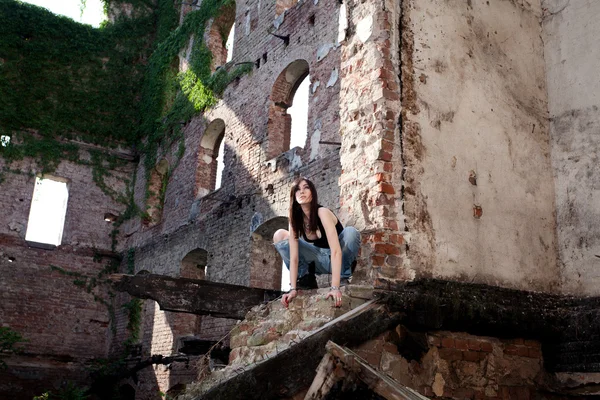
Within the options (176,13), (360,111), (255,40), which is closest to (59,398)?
(255,40)

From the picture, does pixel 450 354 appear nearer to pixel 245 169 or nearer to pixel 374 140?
pixel 374 140

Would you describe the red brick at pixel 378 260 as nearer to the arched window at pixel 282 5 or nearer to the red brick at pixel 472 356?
the red brick at pixel 472 356

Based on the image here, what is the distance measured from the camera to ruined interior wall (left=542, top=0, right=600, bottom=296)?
479cm

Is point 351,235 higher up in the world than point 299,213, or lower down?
lower down

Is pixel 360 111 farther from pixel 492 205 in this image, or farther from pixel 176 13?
pixel 176 13

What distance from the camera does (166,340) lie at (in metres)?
13.5

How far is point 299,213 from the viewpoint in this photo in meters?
4.56

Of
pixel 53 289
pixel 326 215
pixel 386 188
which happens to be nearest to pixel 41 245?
pixel 53 289

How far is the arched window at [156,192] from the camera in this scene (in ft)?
52.2

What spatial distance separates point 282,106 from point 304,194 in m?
7.56

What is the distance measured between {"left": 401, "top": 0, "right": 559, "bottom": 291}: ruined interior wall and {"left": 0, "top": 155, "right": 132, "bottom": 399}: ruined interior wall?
13.1m

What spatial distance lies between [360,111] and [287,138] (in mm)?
7132

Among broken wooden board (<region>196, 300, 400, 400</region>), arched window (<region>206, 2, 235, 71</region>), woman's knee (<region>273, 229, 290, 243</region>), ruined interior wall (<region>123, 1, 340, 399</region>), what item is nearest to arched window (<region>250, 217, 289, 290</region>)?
ruined interior wall (<region>123, 1, 340, 399</region>)

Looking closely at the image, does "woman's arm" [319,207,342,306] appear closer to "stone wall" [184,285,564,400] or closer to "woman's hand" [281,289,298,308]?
"stone wall" [184,285,564,400]
